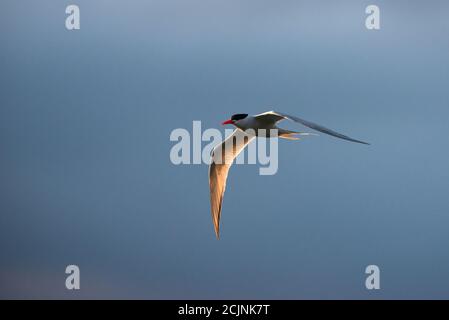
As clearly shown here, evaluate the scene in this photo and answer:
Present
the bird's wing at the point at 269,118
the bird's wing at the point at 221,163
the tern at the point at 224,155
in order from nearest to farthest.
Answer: the bird's wing at the point at 269,118 → the tern at the point at 224,155 → the bird's wing at the point at 221,163

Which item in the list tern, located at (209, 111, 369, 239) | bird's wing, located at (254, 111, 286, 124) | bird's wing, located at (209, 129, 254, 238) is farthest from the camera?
bird's wing, located at (209, 129, 254, 238)

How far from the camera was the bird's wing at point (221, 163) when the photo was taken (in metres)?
15.4

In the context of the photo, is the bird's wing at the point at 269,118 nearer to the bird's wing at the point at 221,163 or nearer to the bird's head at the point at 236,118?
the bird's head at the point at 236,118

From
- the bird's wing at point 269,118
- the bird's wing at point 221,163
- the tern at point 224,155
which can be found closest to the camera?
the bird's wing at point 269,118

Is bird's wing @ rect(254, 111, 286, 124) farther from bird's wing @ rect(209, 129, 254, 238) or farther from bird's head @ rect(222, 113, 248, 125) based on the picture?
bird's wing @ rect(209, 129, 254, 238)

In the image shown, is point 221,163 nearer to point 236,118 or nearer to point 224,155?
point 224,155

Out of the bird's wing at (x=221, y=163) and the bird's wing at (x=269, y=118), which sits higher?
the bird's wing at (x=269, y=118)

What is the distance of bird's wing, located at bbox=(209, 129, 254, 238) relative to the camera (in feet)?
50.4

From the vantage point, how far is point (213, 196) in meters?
15.4

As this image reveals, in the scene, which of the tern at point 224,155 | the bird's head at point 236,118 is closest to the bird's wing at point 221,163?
the tern at point 224,155

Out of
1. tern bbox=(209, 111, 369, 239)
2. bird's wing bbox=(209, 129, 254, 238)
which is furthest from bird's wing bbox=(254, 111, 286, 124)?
bird's wing bbox=(209, 129, 254, 238)

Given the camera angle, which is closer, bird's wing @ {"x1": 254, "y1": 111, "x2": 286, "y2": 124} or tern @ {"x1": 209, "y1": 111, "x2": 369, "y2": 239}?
bird's wing @ {"x1": 254, "y1": 111, "x2": 286, "y2": 124}
